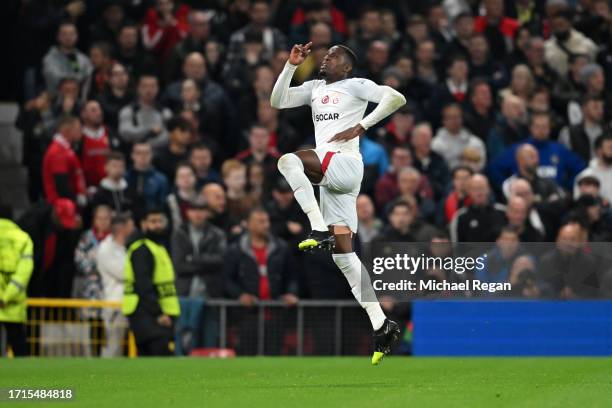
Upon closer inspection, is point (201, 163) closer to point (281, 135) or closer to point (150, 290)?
point (281, 135)

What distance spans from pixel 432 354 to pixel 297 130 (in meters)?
4.78

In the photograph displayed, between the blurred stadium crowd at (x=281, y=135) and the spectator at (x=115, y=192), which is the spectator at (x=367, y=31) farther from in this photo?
the spectator at (x=115, y=192)

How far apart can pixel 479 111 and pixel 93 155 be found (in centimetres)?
573

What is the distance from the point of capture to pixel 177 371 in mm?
16484

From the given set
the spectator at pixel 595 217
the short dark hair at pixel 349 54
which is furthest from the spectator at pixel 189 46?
the short dark hair at pixel 349 54

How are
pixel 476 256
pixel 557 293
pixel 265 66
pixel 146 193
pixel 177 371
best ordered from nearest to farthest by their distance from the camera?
pixel 177 371
pixel 476 256
pixel 557 293
pixel 146 193
pixel 265 66

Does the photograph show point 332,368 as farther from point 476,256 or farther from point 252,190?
point 252,190

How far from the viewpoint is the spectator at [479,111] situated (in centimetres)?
2355

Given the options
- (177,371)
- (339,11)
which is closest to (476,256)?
(177,371)

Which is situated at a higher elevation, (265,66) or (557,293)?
(265,66)

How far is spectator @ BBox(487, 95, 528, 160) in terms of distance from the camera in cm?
2330

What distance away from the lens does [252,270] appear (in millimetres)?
20359

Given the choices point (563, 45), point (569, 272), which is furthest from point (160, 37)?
point (569, 272)

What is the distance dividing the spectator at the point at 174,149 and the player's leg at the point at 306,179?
7.29m
